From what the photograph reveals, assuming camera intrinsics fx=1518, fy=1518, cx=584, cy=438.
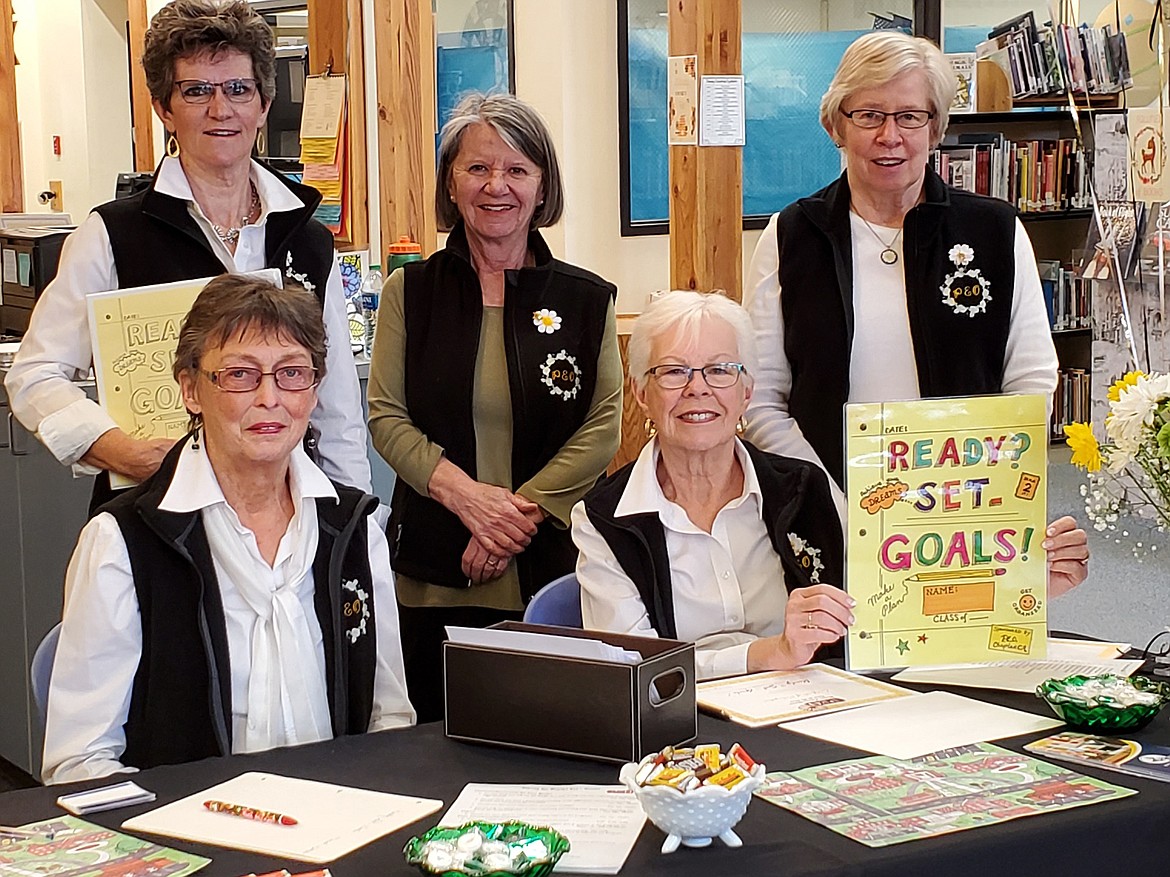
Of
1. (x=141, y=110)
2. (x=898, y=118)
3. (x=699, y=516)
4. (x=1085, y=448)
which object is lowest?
(x=699, y=516)

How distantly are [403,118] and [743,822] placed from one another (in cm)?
439

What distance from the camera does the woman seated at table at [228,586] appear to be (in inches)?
83.7

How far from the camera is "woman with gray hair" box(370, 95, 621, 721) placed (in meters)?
2.89

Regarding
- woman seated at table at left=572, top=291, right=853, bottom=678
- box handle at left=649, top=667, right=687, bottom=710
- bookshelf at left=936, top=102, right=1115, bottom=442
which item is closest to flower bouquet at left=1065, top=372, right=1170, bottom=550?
woman seated at table at left=572, top=291, right=853, bottom=678

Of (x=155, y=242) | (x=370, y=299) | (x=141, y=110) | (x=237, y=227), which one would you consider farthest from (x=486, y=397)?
(x=141, y=110)

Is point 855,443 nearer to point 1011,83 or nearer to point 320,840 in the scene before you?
point 320,840

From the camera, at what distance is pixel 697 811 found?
1637 millimetres

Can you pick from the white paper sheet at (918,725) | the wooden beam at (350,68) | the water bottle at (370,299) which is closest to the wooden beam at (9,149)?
the wooden beam at (350,68)

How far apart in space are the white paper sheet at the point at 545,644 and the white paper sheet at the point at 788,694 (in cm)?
20

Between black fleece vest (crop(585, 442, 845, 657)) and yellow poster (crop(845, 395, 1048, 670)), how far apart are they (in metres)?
0.21

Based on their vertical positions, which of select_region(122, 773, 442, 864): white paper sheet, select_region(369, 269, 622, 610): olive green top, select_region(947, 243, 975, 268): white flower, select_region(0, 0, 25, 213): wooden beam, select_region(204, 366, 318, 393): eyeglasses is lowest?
select_region(122, 773, 442, 864): white paper sheet

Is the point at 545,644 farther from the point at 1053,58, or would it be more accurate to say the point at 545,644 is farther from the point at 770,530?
the point at 1053,58

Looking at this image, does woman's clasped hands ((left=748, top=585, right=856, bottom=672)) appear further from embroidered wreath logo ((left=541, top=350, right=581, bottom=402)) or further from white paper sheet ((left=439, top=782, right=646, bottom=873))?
embroidered wreath logo ((left=541, top=350, right=581, bottom=402))

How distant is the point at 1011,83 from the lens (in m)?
8.10
